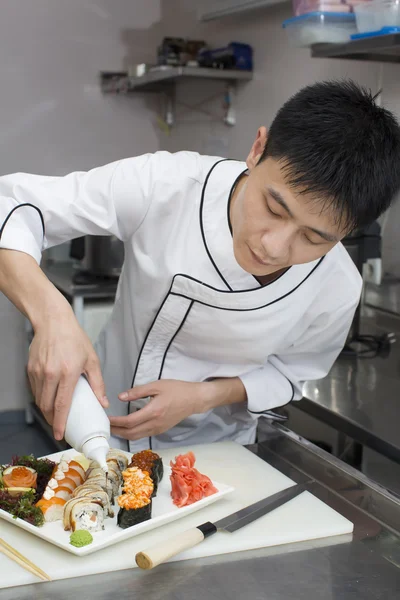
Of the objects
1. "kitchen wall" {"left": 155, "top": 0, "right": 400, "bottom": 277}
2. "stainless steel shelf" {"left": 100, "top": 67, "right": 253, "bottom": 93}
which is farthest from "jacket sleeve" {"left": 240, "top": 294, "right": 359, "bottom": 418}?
"stainless steel shelf" {"left": 100, "top": 67, "right": 253, "bottom": 93}

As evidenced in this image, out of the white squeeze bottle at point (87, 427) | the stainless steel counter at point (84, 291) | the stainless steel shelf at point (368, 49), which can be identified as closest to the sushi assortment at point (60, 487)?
the white squeeze bottle at point (87, 427)

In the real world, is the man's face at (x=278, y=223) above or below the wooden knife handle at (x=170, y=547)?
above

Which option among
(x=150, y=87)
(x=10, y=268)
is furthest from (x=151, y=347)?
(x=150, y=87)

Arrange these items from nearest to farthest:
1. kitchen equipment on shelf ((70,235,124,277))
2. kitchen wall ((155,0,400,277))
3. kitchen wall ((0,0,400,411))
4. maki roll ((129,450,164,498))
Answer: maki roll ((129,450,164,498)) < kitchen wall ((155,0,400,277)) < kitchen equipment on shelf ((70,235,124,277)) < kitchen wall ((0,0,400,411))

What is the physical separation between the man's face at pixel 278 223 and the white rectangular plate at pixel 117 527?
41cm

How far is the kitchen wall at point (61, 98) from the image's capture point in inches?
142

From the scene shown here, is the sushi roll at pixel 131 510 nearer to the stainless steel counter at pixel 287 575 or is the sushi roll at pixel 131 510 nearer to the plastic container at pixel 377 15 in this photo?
the stainless steel counter at pixel 287 575

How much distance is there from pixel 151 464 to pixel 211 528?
0.18m

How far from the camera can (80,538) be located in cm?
99

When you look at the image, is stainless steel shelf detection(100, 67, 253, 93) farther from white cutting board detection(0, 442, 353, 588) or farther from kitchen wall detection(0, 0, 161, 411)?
white cutting board detection(0, 442, 353, 588)

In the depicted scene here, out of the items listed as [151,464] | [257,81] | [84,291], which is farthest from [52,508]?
[257,81]

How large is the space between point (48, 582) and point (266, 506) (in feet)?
1.28

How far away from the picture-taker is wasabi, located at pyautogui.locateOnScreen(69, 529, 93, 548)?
99 centimetres

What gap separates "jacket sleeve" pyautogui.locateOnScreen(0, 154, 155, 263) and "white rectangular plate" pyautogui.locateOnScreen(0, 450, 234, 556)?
481mm
